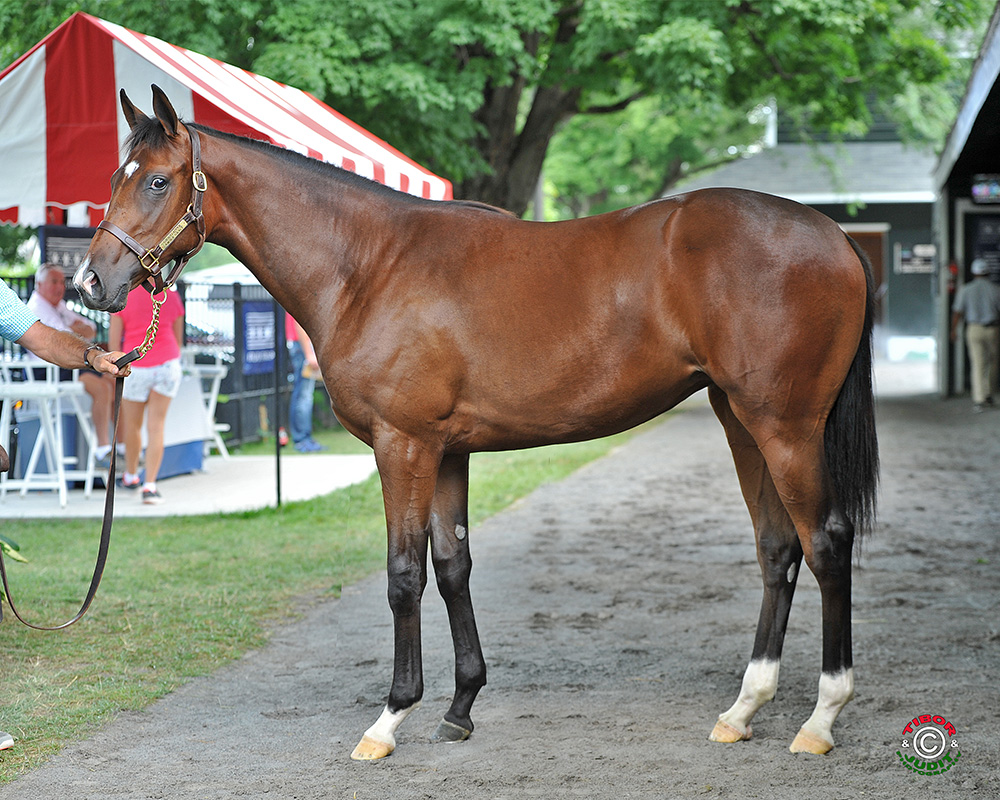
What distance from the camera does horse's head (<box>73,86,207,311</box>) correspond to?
11.4 feet

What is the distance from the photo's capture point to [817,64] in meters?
15.1

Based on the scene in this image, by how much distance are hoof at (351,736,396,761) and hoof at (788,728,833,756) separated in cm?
141

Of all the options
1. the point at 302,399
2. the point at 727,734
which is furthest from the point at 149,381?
the point at 727,734

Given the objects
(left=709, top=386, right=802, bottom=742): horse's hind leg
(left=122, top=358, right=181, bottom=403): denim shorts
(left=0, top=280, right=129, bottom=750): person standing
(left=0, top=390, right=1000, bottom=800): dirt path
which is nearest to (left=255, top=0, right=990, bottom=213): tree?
(left=122, top=358, right=181, bottom=403): denim shorts

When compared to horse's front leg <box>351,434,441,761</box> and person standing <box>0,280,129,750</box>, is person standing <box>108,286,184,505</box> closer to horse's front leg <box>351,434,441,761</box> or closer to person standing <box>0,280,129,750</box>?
person standing <box>0,280,129,750</box>

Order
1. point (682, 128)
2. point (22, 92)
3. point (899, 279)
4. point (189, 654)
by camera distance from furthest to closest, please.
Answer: point (899, 279) < point (682, 128) < point (22, 92) < point (189, 654)

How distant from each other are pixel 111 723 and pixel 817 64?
1400cm

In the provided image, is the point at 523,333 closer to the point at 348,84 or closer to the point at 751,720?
the point at 751,720

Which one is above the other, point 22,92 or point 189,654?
point 22,92

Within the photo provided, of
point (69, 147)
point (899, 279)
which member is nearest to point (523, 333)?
point (69, 147)

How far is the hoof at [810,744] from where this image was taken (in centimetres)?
362

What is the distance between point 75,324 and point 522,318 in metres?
6.61

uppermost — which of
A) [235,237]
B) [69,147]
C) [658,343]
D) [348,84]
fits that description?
[348,84]

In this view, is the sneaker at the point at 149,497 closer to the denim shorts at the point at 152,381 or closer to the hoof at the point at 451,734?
the denim shorts at the point at 152,381
